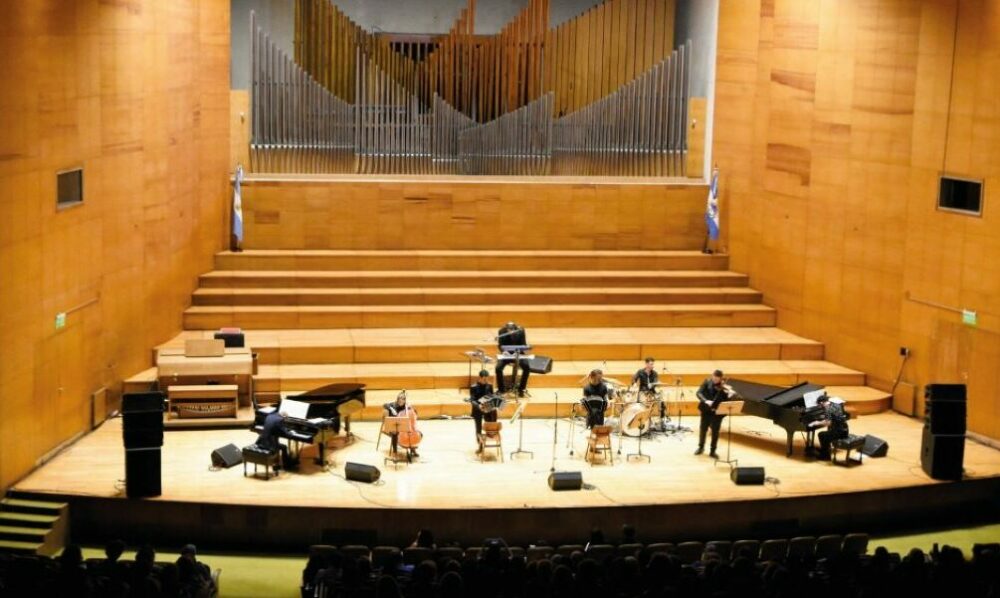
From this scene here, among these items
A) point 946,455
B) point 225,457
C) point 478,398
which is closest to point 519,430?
point 478,398

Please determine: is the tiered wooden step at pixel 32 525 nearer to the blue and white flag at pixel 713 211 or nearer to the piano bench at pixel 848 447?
the piano bench at pixel 848 447

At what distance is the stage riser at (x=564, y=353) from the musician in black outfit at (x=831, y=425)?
2.56 m

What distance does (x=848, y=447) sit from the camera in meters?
14.4

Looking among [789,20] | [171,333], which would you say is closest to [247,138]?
[171,333]

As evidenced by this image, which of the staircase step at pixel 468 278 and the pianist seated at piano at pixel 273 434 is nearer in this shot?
the pianist seated at piano at pixel 273 434

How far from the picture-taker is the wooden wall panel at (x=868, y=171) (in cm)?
1523

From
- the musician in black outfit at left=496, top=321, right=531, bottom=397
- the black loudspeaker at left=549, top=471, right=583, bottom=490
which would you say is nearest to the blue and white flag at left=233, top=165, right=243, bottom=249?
the musician in black outfit at left=496, top=321, right=531, bottom=397

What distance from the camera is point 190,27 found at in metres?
16.9

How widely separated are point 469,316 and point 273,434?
4217mm

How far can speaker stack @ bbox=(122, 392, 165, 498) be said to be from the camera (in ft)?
43.1

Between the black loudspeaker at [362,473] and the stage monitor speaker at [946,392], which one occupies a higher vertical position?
the stage monitor speaker at [946,392]

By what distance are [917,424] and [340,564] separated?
725cm

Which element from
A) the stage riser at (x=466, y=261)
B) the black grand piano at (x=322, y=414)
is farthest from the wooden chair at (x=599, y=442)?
the stage riser at (x=466, y=261)

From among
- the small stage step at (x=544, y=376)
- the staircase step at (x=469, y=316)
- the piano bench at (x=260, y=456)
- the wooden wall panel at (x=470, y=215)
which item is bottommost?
the piano bench at (x=260, y=456)
